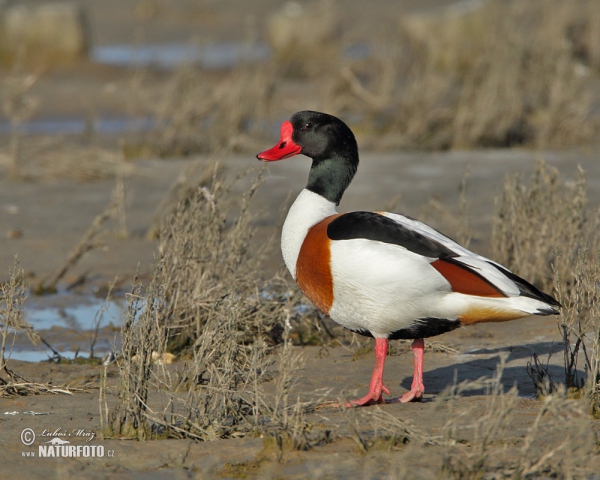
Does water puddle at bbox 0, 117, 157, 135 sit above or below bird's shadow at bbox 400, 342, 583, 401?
above

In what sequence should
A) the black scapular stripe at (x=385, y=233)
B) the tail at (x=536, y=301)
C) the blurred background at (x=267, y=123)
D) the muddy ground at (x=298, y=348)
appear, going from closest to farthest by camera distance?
the muddy ground at (x=298, y=348) < the tail at (x=536, y=301) < the black scapular stripe at (x=385, y=233) < the blurred background at (x=267, y=123)

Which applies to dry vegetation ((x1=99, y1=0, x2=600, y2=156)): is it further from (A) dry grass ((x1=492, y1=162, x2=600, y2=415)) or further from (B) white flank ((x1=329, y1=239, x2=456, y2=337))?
(B) white flank ((x1=329, y1=239, x2=456, y2=337))

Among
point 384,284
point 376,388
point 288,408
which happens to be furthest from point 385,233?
point 288,408

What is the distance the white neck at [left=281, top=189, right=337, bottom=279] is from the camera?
4.78m

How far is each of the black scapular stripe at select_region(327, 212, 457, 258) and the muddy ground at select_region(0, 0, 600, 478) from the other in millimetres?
677

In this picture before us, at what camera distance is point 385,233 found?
4414 millimetres

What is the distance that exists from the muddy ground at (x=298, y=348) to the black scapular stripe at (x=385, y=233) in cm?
68

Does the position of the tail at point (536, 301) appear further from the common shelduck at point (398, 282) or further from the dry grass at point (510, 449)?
the dry grass at point (510, 449)

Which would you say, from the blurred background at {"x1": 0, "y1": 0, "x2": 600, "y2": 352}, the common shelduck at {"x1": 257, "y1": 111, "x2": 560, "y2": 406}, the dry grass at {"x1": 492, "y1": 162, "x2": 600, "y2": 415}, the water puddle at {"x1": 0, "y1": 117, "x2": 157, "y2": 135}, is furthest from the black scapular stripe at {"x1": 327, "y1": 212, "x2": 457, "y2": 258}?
the water puddle at {"x1": 0, "y1": 117, "x2": 157, "y2": 135}

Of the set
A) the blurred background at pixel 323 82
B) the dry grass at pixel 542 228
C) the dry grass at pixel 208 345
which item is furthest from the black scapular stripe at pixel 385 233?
the blurred background at pixel 323 82

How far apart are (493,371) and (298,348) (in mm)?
1188

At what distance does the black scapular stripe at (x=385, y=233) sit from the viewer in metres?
4.38

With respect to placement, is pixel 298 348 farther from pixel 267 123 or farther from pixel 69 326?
pixel 267 123

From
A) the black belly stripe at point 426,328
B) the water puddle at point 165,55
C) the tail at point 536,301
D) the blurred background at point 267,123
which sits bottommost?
the black belly stripe at point 426,328
